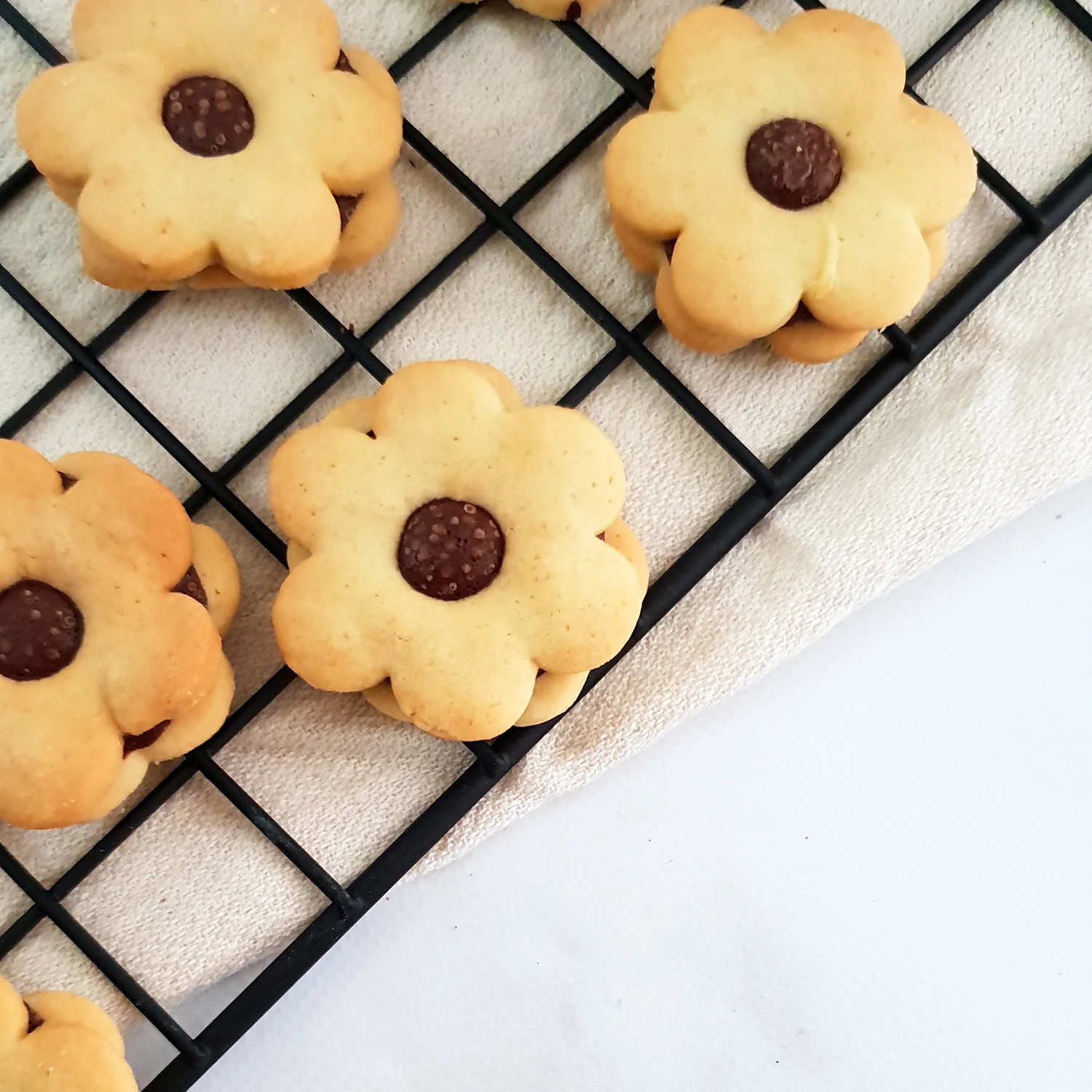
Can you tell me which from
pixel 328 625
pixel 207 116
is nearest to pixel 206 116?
pixel 207 116

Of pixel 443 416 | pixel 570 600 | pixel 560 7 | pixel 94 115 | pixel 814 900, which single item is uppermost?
pixel 94 115

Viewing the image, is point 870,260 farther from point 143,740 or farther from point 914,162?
point 143,740

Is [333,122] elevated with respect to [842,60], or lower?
elevated

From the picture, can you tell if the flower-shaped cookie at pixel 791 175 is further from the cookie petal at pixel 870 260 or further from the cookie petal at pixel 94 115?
the cookie petal at pixel 94 115

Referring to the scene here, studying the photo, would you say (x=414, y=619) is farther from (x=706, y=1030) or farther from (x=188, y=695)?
(x=706, y=1030)

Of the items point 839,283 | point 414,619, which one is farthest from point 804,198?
point 414,619

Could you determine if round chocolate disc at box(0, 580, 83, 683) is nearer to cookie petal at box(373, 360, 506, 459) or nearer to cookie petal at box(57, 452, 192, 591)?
cookie petal at box(57, 452, 192, 591)

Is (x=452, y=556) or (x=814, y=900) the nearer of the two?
(x=452, y=556)
